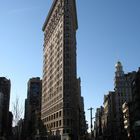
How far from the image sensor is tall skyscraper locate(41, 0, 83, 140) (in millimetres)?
154000

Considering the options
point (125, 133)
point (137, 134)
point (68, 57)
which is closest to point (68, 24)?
point (68, 57)

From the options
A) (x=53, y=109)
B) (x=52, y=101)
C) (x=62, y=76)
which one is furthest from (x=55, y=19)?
(x=53, y=109)

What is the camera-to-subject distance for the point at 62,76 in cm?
15888

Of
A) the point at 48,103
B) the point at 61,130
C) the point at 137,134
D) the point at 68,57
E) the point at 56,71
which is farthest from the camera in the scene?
the point at 48,103

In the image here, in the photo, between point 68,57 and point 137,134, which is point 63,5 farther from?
point 137,134

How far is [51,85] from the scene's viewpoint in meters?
183

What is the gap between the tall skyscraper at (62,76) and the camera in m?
154

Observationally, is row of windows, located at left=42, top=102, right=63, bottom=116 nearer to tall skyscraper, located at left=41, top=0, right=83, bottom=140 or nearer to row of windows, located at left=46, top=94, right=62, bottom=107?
tall skyscraper, located at left=41, top=0, right=83, bottom=140

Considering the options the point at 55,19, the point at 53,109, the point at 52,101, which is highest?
the point at 55,19

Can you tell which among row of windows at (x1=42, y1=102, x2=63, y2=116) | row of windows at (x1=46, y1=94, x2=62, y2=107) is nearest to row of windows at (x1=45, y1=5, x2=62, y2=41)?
row of windows at (x1=46, y1=94, x2=62, y2=107)

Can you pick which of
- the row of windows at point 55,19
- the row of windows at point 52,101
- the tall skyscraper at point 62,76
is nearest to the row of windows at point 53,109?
the tall skyscraper at point 62,76

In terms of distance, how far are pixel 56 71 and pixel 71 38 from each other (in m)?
→ 19.9

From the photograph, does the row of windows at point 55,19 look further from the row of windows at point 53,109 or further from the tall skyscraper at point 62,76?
the row of windows at point 53,109

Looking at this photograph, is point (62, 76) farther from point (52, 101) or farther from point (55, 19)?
point (55, 19)
